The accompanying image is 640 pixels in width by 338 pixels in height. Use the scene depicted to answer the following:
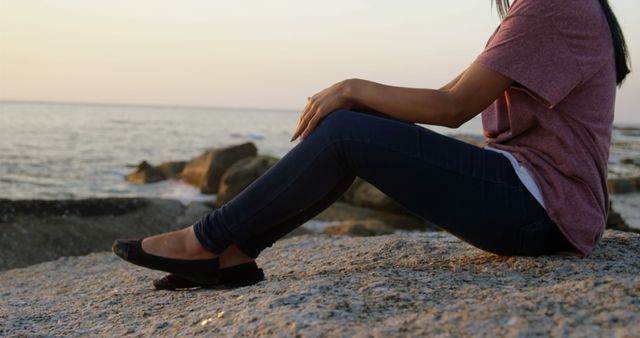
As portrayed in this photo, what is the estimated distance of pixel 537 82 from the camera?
2.38 m

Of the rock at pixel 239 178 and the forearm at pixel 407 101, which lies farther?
the rock at pixel 239 178

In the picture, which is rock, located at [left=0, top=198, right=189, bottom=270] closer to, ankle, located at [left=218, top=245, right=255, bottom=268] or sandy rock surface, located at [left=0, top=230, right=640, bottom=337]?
sandy rock surface, located at [left=0, top=230, right=640, bottom=337]

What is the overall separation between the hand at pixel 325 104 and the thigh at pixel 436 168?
0.05 m

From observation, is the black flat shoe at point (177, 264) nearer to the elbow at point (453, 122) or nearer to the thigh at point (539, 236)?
the elbow at point (453, 122)

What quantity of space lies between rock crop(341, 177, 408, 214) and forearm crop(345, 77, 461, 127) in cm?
872

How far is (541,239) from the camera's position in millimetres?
2629

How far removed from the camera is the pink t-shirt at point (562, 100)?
2.37 m

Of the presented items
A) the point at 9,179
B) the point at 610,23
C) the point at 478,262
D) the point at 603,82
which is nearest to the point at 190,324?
the point at 478,262

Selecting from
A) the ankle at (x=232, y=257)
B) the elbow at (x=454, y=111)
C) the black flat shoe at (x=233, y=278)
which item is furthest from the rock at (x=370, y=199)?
the elbow at (x=454, y=111)

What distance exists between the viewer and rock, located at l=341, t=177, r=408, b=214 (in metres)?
11.4

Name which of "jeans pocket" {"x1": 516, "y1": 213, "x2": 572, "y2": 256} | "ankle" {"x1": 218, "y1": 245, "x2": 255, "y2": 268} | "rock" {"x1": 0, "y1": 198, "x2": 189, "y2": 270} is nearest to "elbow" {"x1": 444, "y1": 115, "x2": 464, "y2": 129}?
"jeans pocket" {"x1": 516, "y1": 213, "x2": 572, "y2": 256}

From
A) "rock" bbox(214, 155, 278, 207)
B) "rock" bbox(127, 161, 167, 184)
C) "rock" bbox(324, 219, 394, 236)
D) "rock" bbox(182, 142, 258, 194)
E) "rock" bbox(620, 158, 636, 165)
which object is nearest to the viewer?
"rock" bbox(324, 219, 394, 236)

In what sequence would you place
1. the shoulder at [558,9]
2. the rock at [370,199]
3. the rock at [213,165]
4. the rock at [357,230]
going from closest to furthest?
the shoulder at [558,9]
the rock at [357,230]
the rock at [370,199]
the rock at [213,165]

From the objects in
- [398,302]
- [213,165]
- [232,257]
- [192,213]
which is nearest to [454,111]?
[398,302]
